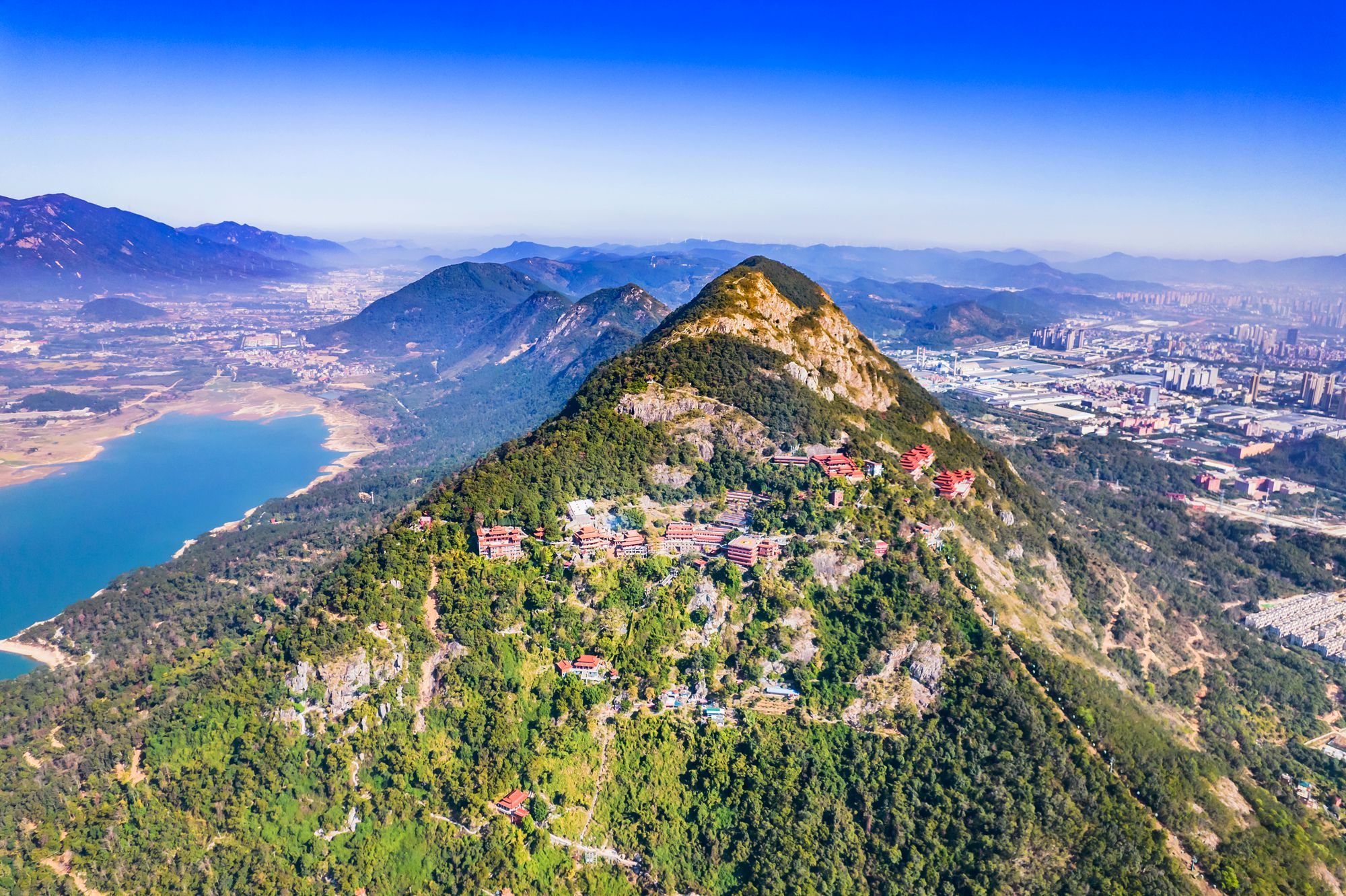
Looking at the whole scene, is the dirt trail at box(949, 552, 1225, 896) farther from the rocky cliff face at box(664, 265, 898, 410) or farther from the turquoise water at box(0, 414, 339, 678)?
the turquoise water at box(0, 414, 339, 678)

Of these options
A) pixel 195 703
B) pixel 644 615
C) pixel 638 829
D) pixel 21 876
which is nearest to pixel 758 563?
pixel 644 615

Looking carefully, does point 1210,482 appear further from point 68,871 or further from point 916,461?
point 68,871

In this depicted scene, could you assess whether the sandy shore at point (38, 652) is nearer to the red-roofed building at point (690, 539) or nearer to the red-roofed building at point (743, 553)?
the red-roofed building at point (690, 539)

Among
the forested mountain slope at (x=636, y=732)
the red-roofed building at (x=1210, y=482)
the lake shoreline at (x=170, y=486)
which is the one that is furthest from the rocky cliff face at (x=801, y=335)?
the lake shoreline at (x=170, y=486)

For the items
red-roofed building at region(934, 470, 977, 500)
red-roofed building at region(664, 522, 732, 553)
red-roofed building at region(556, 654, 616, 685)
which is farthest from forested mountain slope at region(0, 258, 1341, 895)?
red-roofed building at region(934, 470, 977, 500)

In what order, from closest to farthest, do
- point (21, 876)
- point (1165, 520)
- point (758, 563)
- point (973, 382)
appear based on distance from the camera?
point (21, 876)
point (758, 563)
point (1165, 520)
point (973, 382)

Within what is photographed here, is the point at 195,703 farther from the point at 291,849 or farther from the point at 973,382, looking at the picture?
the point at 973,382
